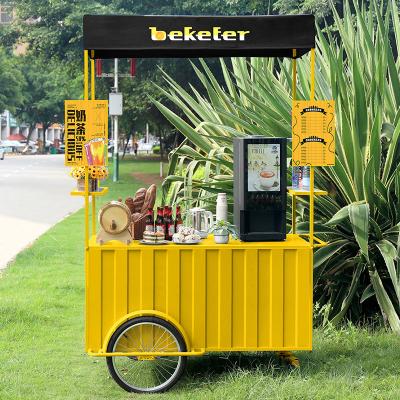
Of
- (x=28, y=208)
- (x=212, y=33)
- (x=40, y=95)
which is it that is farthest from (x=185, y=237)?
(x=40, y=95)

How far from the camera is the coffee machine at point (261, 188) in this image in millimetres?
6375

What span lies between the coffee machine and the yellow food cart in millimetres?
207

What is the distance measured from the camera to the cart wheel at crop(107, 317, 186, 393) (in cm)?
609

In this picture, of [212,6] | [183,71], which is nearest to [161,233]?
[212,6]

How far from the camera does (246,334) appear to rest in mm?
6215

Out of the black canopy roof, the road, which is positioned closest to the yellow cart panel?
the black canopy roof

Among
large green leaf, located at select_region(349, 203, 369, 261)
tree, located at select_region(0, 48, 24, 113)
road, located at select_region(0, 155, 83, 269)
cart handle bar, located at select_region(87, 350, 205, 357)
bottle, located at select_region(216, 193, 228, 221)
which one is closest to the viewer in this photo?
cart handle bar, located at select_region(87, 350, 205, 357)

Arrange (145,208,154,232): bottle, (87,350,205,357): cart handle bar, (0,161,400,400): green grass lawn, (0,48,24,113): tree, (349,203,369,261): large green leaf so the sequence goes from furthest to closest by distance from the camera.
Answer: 1. (0,48,24,113): tree
2. (349,203,369,261): large green leaf
3. (145,208,154,232): bottle
4. (87,350,205,357): cart handle bar
5. (0,161,400,400): green grass lawn

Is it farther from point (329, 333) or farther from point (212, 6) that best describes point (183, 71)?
point (329, 333)

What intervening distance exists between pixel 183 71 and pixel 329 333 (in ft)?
83.6

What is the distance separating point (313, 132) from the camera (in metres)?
6.32

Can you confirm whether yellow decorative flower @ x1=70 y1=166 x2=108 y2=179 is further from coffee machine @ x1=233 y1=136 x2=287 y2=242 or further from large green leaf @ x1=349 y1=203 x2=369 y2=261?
large green leaf @ x1=349 y1=203 x2=369 y2=261

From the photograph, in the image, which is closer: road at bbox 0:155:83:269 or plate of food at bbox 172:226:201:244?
plate of food at bbox 172:226:201:244

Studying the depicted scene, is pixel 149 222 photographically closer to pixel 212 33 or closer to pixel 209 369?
pixel 209 369
